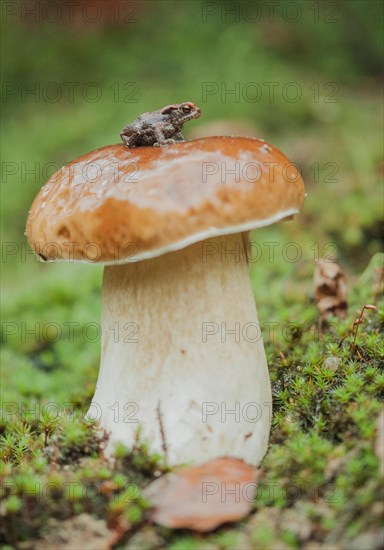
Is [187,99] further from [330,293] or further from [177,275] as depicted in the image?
[177,275]

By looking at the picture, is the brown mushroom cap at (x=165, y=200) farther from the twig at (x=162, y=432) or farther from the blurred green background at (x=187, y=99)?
the blurred green background at (x=187, y=99)

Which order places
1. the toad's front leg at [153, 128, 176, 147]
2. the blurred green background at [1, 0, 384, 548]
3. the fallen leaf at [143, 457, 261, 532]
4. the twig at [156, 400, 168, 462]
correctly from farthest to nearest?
the blurred green background at [1, 0, 384, 548] < the toad's front leg at [153, 128, 176, 147] < the twig at [156, 400, 168, 462] < the fallen leaf at [143, 457, 261, 532]

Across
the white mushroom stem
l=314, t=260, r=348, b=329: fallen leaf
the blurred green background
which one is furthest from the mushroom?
the blurred green background

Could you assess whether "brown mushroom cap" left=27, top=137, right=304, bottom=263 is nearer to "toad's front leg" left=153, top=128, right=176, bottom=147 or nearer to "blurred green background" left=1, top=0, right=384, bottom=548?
"toad's front leg" left=153, top=128, right=176, bottom=147

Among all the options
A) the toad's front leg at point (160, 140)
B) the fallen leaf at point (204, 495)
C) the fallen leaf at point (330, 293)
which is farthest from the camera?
the fallen leaf at point (330, 293)

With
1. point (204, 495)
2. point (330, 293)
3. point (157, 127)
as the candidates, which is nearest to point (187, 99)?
point (330, 293)

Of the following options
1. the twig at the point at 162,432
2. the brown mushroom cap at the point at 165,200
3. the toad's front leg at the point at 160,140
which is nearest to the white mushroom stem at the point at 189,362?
the twig at the point at 162,432

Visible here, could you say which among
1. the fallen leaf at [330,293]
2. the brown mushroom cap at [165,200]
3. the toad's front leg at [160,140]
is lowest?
the fallen leaf at [330,293]

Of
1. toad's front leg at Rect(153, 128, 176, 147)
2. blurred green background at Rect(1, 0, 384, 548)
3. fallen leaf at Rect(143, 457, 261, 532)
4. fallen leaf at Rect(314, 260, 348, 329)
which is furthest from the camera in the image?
blurred green background at Rect(1, 0, 384, 548)
